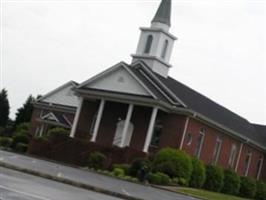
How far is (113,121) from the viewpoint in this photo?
157 feet

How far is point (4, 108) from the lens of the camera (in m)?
80.3

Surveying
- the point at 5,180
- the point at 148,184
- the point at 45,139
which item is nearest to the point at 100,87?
the point at 45,139

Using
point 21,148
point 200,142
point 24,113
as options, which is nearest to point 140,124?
point 200,142

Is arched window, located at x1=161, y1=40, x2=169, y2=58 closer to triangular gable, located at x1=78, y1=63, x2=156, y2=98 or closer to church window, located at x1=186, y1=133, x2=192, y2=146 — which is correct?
triangular gable, located at x1=78, y1=63, x2=156, y2=98

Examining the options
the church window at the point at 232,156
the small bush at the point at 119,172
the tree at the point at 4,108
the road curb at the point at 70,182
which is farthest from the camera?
the tree at the point at 4,108

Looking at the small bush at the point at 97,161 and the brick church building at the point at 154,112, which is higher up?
the brick church building at the point at 154,112

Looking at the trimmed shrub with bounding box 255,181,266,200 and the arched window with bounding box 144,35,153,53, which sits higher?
the arched window with bounding box 144,35,153,53

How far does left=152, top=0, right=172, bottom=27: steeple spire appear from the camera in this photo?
49.6m

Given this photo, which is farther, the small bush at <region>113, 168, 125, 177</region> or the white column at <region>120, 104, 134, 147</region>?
the white column at <region>120, 104, 134, 147</region>

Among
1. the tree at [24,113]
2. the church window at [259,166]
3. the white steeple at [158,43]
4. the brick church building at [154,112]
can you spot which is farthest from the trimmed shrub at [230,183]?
the tree at [24,113]

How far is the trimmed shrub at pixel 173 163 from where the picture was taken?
39.1 m

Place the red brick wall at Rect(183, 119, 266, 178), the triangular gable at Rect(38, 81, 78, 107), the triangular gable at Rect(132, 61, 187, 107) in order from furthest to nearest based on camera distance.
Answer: the triangular gable at Rect(38, 81, 78, 107) → the red brick wall at Rect(183, 119, 266, 178) → the triangular gable at Rect(132, 61, 187, 107)

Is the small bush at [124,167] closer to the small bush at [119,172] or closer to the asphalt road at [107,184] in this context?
the small bush at [119,172]

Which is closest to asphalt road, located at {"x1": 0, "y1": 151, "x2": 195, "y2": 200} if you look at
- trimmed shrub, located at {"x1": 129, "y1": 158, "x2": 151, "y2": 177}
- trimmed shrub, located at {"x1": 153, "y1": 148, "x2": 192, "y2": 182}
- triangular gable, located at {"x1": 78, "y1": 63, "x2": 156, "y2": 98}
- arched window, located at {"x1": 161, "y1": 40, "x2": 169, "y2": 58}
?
trimmed shrub, located at {"x1": 129, "y1": 158, "x2": 151, "y2": 177}
